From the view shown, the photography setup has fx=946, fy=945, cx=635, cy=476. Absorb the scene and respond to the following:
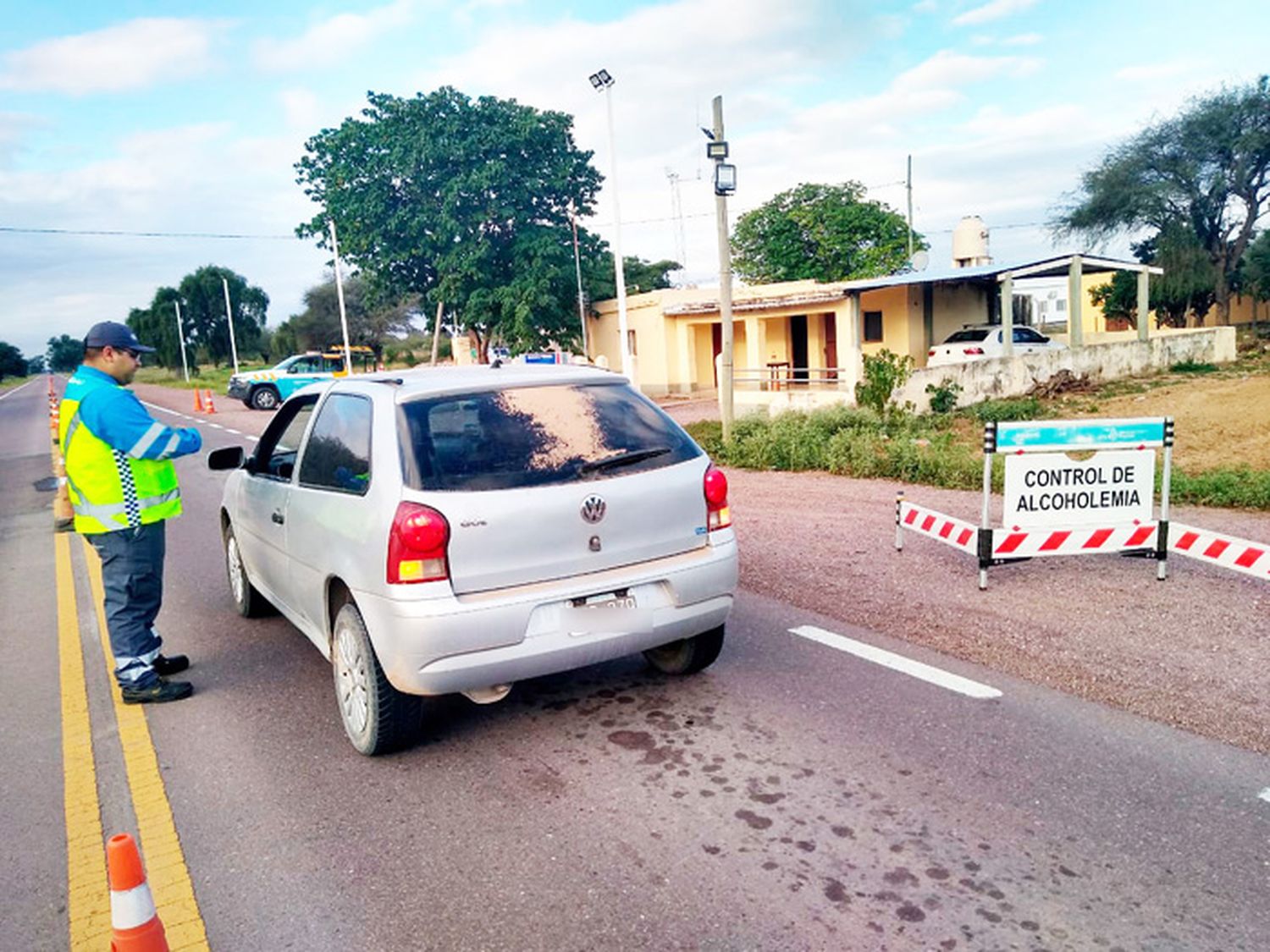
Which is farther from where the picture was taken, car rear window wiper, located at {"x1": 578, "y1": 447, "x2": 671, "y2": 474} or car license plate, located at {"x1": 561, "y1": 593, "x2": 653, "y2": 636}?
car rear window wiper, located at {"x1": 578, "y1": 447, "x2": 671, "y2": 474}

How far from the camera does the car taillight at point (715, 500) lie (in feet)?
15.0

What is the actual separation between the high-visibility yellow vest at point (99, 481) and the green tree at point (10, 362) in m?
148

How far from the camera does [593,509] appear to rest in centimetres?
416

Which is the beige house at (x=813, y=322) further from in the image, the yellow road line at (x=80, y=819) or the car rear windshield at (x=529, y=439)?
the yellow road line at (x=80, y=819)

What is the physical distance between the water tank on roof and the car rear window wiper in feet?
93.6

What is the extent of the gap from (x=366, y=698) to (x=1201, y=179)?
38780 millimetres

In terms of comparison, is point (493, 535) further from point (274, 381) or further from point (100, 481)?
point (274, 381)

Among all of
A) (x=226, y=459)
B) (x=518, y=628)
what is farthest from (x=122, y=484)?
(x=518, y=628)

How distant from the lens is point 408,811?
378 cm

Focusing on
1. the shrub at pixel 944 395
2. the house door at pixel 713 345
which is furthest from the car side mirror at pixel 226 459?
the house door at pixel 713 345

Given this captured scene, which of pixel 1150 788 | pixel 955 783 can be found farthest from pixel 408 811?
pixel 1150 788

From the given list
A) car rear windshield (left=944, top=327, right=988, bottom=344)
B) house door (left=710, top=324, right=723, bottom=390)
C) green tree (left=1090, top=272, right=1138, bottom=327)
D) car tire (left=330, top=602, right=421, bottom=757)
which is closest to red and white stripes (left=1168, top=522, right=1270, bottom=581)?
car tire (left=330, top=602, right=421, bottom=757)

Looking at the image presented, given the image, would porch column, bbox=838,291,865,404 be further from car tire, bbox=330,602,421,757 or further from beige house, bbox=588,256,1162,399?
car tire, bbox=330,602,421,757

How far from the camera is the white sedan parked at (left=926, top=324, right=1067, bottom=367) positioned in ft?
73.0
